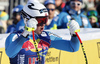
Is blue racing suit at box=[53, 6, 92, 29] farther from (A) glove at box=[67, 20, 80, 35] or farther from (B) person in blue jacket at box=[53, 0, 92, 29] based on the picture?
(A) glove at box=[67, 20, 80, 35]

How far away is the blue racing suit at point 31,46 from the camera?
11.7ft

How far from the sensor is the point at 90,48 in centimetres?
488

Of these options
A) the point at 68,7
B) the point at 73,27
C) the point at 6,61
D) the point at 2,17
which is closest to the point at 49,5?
the point at 68,7

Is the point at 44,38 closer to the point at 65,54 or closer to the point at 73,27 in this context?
the point at 73,27

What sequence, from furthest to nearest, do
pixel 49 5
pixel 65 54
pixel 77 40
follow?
pixel 49 5, pixel 65 54, pixel 77 40

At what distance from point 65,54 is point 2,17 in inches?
260

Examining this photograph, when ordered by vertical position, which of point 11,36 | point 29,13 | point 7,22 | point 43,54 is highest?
point 29,13

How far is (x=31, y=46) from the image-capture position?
12.4 feet

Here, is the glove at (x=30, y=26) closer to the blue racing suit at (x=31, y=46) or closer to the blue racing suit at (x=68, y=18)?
the blue racing suit at (x=31, y=46)

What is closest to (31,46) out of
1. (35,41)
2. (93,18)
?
(35,41)

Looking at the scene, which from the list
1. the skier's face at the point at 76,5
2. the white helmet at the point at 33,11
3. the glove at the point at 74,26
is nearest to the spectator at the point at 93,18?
the skier's face at the point at 76,5

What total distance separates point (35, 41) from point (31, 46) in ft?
0.28

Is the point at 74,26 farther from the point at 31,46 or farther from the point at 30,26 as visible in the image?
the point at 31,46

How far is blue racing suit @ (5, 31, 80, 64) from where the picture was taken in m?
3.57
